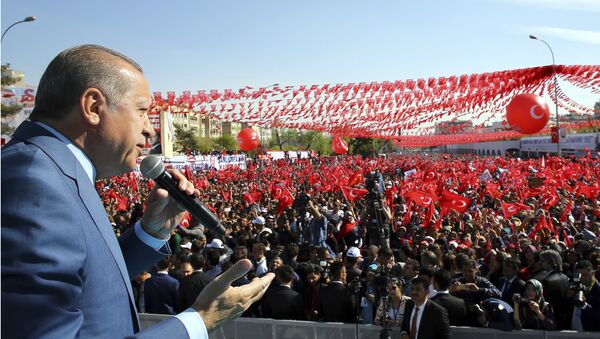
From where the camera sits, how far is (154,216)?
202 centimetres

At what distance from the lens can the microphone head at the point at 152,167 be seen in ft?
6.93

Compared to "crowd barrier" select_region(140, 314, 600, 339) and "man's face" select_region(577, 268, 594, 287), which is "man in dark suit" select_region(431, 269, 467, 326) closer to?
"crowd barrier" select_region(140, 314, 600, 339)

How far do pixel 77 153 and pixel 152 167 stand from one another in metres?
0.65

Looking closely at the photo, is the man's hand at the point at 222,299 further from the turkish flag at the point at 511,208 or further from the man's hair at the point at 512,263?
the turkish flag at the point at 511,208

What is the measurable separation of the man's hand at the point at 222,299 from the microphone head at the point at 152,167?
29.6 inches

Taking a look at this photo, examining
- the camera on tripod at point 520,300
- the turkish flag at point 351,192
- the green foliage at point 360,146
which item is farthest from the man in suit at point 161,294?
the green foliage at point 360,146

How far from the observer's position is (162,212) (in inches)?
80.1

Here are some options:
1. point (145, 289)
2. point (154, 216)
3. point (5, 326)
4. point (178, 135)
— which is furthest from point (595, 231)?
point (178, 135)

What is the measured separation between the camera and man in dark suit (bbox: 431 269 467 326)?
5476 mm

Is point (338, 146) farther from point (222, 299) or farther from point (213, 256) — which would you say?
point (222, 299)

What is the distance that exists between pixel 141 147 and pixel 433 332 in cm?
398

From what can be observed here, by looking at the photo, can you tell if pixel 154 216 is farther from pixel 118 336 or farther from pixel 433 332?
pixel 433 332

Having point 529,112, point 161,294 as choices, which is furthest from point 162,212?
point 529,112

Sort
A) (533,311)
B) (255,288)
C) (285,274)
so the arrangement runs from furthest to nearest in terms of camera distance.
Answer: (285,274) < (533,311) < (255,288)
